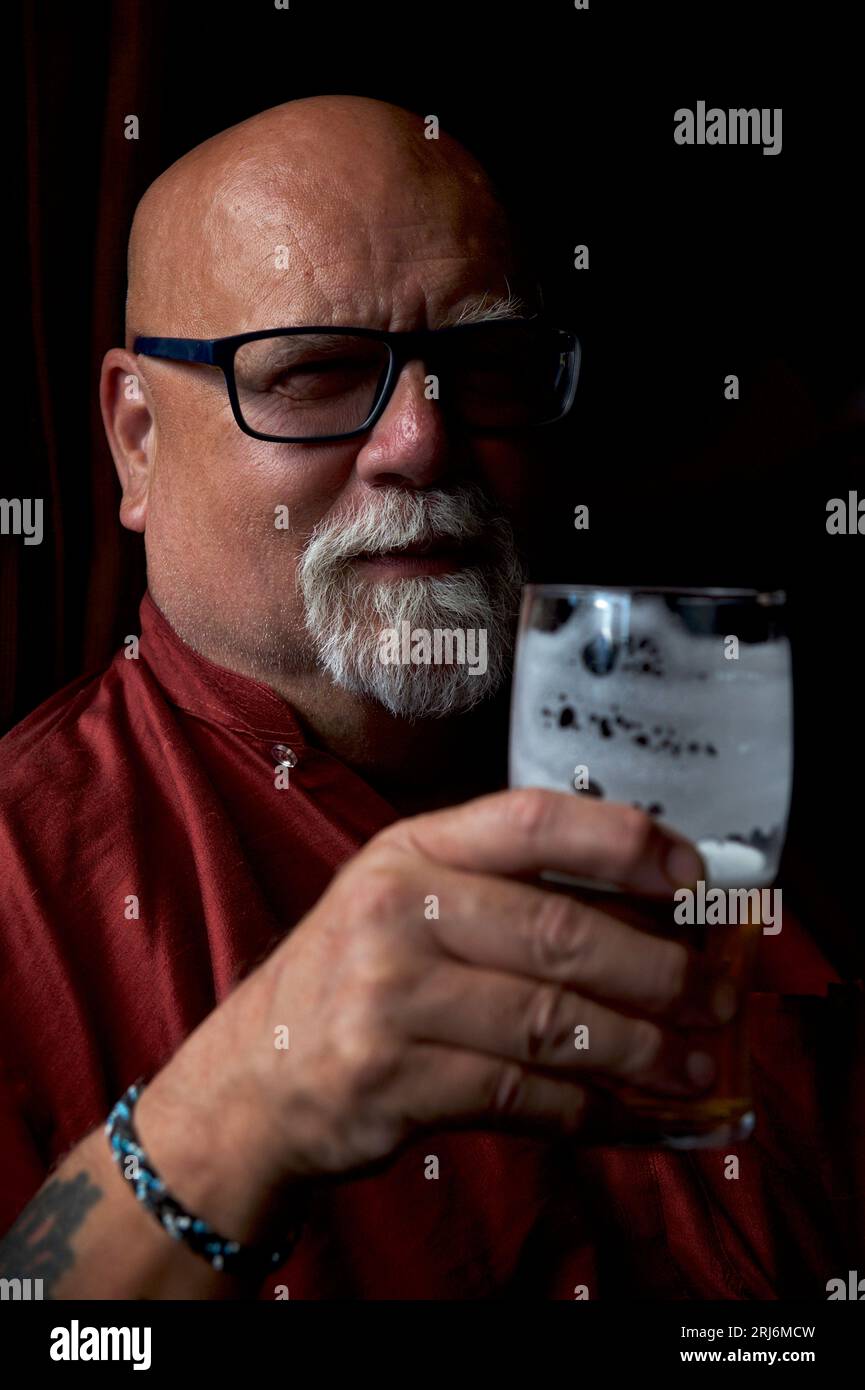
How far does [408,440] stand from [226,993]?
2.03 feet

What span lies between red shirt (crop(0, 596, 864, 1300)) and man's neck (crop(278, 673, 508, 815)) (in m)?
0.05

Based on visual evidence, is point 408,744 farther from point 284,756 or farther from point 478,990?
point 478,990

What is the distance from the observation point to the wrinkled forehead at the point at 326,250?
1432 mm

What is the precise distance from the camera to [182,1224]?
87 centimetres

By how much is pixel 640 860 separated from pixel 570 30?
1.79 metres

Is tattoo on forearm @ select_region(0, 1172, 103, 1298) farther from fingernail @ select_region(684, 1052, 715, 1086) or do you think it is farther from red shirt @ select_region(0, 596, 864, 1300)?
fingernail @ select_region(684, 1052, 715, 1086)

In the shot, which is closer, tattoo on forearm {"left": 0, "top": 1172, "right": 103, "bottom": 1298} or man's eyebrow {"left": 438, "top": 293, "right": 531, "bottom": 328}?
tattoo on forearm {"left": 0, "top": 1172, "right": 103, "bottom": 1298}

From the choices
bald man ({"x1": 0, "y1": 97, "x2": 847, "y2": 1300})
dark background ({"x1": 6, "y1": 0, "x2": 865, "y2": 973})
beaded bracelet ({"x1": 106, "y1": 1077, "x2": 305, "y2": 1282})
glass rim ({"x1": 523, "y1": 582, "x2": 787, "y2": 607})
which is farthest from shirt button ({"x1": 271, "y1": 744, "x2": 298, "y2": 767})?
glass rim ({"x1": 523, "y1": 582, "x2": 787, "y2": 607})

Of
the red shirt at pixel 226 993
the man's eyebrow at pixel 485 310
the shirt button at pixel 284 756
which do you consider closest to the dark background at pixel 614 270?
the man's eyebrow at pixel 485 310

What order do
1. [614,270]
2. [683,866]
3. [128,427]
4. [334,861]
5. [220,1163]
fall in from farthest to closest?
[614,270] → [128,427] → [334,861] → [220,1163] → [683,866]

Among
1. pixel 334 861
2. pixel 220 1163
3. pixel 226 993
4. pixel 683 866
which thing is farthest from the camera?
pixel 334 861

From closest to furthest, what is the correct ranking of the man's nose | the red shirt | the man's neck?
the red shirt → the man's nose → the man's neck

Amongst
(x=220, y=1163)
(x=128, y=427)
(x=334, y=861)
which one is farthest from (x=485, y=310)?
(x=220, y=1163)

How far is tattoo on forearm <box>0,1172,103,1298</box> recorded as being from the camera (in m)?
0.91
